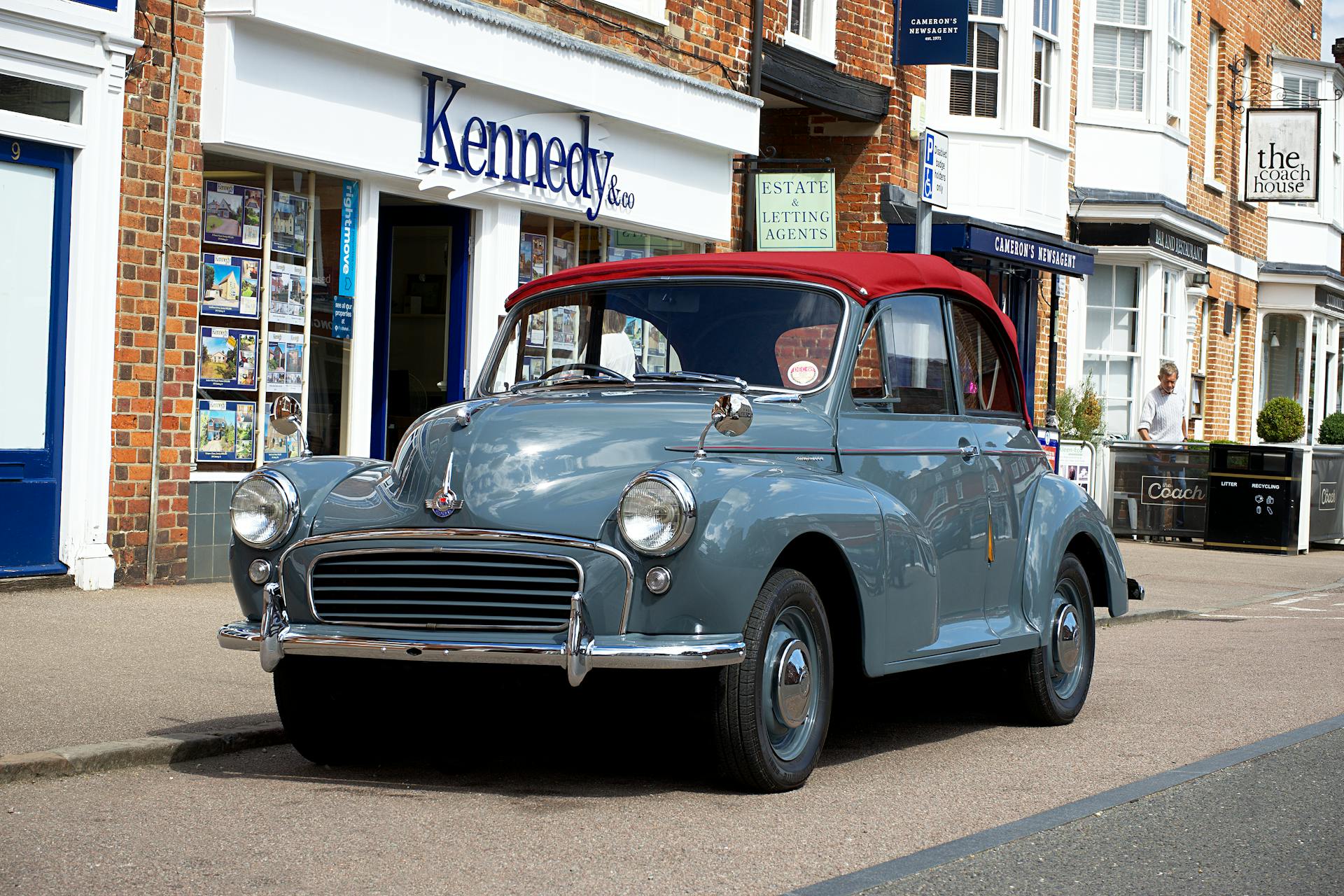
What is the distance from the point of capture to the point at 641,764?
6.29 m

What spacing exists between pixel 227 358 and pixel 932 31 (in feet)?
27.4

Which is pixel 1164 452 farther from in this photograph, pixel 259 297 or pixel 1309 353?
pixel 1309 353

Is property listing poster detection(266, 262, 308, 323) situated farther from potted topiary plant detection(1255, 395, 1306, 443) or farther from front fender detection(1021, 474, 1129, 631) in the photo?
potted topiary plant detection(1255, 395, 1306, 443)

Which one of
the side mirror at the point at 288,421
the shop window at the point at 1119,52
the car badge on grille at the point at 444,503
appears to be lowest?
the car badge on grille at the point at 444,503

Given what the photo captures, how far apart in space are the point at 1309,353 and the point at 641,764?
101 feet

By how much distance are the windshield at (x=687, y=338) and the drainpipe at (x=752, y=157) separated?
998 centimetres

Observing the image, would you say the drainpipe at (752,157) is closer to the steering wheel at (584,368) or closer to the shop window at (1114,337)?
the shop window at (1114,337)

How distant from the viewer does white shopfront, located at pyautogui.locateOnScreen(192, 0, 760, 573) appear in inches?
453

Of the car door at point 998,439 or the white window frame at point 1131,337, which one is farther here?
the white window frame at point 1131,337

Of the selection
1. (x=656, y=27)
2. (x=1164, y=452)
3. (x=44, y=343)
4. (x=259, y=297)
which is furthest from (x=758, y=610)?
(x=1164, y=452)

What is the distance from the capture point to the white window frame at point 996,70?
20.7m

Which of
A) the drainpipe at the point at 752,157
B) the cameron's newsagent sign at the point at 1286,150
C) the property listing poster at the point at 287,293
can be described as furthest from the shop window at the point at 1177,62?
the property listing poster at the point at 287,293

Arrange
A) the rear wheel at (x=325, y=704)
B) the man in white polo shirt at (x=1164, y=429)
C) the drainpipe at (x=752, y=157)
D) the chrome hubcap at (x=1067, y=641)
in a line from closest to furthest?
the rear wheel at (x=325, y=704) → the chrome hubcap at (x=1067, y=641) → the drainpipe at (x=752, y=157) → the man in white polo shirt at (x=1164, y=429)

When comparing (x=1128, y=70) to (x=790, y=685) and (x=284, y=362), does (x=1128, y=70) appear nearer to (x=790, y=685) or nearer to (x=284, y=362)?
(x=284, y=362)
